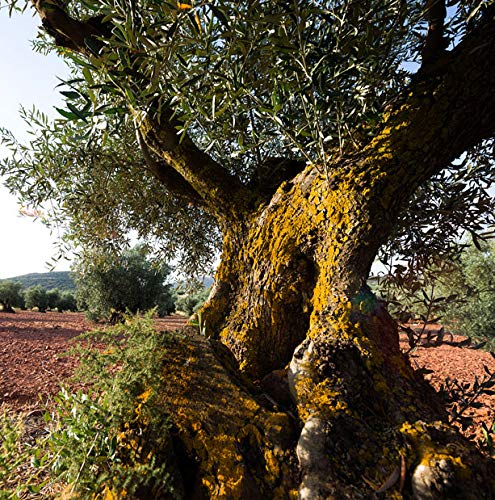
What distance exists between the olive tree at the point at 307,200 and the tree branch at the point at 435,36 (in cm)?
1

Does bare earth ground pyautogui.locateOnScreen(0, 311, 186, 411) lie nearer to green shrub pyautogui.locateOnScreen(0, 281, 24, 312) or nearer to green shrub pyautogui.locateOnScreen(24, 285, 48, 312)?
green shrub pyautogui.locateOnScreen(0, 281, 24, 312)

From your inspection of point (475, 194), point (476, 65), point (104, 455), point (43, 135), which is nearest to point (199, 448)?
point (104, 455)

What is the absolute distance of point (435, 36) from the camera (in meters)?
2.41

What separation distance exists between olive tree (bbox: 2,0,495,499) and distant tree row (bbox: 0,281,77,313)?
3017 cm

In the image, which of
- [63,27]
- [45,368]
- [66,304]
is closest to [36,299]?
[66,304]

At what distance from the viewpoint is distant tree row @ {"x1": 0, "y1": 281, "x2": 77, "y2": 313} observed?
26.6m

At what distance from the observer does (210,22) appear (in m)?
1.49

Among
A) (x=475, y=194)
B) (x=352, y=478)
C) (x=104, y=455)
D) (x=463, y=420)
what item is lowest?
(x=104, y=455)

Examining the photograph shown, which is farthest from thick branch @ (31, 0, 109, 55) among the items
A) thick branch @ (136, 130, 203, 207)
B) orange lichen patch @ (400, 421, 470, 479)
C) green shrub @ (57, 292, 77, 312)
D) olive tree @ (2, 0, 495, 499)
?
green shrub @ (57, 292, 77, 312)

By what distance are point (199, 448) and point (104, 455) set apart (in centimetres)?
47

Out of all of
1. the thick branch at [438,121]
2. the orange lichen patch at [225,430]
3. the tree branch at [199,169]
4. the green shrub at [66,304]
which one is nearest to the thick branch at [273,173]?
the tree branch at [199,169]

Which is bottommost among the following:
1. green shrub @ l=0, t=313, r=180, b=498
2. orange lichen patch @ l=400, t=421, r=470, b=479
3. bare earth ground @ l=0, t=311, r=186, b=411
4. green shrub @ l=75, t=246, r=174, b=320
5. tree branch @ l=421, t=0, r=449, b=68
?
bare earth ground @ l=0, t=311, r=186, b=411

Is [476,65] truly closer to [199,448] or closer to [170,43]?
[170,43]

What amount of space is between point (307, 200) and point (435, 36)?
5.48 ft
